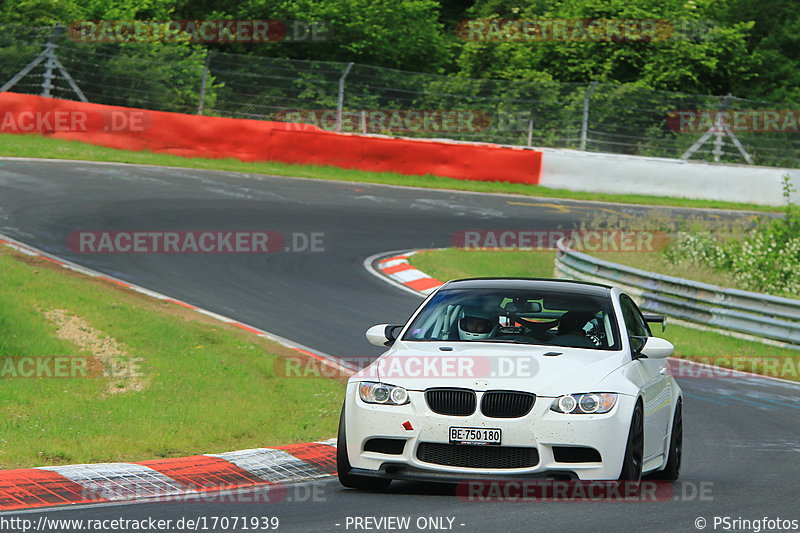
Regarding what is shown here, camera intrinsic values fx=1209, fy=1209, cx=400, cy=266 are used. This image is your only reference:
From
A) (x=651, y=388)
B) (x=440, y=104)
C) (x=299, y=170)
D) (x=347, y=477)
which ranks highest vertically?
(x=440, y=104)

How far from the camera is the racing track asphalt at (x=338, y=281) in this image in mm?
6961

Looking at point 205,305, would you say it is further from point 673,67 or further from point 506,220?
point 673,67

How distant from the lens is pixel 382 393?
748cm

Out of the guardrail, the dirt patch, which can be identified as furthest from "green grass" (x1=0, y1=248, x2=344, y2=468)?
the guardrail

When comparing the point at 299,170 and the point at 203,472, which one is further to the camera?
the point at 299,170

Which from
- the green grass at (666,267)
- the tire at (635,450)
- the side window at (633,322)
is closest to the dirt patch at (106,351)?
the side window at (633,322)

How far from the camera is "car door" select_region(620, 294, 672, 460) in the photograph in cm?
799

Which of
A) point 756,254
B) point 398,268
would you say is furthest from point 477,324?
point 756,254

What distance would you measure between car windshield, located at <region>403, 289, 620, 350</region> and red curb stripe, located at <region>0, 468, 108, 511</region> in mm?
2485

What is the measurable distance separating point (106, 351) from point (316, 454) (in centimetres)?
393

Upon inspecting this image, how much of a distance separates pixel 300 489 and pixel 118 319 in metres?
6.24

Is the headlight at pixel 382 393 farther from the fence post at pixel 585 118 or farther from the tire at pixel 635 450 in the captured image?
the fence post at pixel 585 118

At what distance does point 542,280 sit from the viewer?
8.99m

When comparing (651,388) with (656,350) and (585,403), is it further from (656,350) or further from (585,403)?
(585,403)
